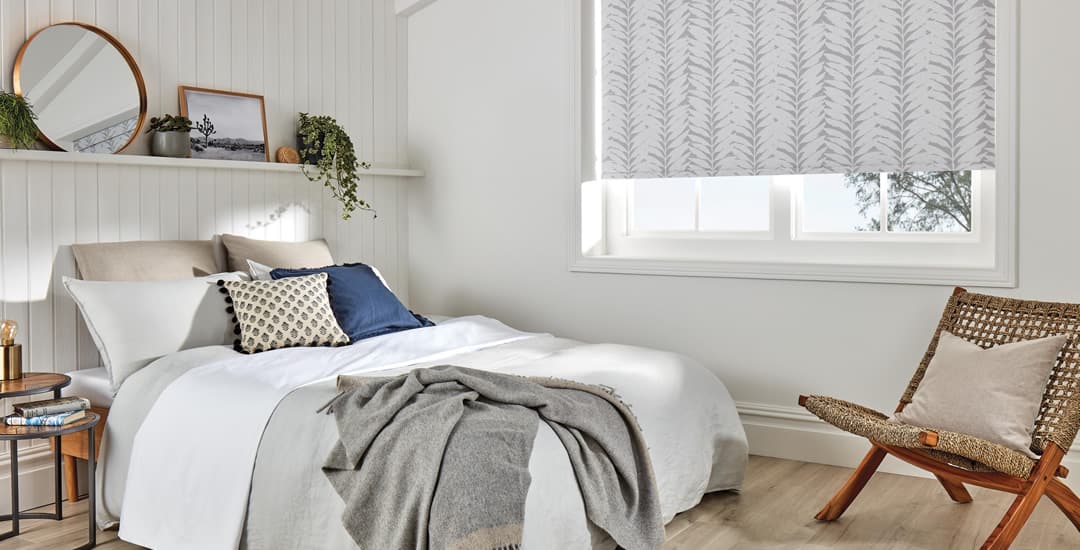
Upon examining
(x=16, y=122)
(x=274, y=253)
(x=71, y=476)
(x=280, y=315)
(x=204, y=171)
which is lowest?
(x=71, y=476)

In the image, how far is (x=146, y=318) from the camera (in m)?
3.20

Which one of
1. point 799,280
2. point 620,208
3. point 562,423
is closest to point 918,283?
point 799,280

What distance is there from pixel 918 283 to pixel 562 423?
1863 millimetres

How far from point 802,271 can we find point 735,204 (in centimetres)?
53

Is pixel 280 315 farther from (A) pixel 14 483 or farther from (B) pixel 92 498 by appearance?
(A) pixel 14 483

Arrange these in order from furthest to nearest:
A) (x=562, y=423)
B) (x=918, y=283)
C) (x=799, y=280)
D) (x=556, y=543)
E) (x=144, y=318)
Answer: (x=799, y=280), (x=918, y=283), (x=144, y=318), (x=562, y=423), (x=556, y=543)

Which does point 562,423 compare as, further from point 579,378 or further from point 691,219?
point 691,219

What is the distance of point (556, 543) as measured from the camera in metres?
2.29

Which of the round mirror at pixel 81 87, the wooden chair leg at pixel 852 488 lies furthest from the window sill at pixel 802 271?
the round mirror at pixel 81 87

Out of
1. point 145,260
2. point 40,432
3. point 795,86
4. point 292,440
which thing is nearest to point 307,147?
point 145,260

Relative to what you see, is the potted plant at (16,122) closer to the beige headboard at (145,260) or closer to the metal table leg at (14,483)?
the beige headboard at (145,260)

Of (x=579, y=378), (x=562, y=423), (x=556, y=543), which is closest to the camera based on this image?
(x=556, y=543)

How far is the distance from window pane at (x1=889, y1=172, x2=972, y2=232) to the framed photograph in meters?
2.91

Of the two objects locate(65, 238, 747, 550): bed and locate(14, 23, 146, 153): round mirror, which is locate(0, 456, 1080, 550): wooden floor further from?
locate(14, 23, 146, 153): round mirror
